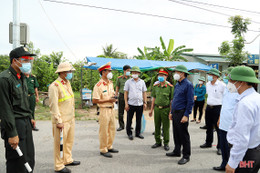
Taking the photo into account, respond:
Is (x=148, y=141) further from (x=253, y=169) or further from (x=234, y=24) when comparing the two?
(x=234, y=24)

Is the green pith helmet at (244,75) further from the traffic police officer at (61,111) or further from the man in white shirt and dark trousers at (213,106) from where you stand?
the man in white shirt and dark trousers at (213,106)

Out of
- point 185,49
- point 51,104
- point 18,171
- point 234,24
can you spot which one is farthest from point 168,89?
point 234,24

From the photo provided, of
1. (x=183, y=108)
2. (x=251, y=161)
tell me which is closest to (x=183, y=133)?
(x=183, y=108)

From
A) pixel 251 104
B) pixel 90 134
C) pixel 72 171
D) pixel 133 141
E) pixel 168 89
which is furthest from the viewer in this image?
pixel 90 134

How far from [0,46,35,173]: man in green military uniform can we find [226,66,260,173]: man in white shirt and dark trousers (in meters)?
2.57

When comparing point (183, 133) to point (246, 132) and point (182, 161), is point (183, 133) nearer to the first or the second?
point (182, 161)

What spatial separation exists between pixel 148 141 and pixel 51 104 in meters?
3.29

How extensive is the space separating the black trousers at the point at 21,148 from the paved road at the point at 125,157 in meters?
1.17

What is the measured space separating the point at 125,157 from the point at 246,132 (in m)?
3.12

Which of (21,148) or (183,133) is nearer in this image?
(21,148)

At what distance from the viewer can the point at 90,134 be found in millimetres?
6277

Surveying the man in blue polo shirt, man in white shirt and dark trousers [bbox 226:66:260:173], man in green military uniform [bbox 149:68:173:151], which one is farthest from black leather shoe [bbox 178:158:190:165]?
man in white shirt and dark trousers [bbox 226:66:260:173]

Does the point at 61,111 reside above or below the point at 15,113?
below

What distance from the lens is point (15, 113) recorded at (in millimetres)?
2586
